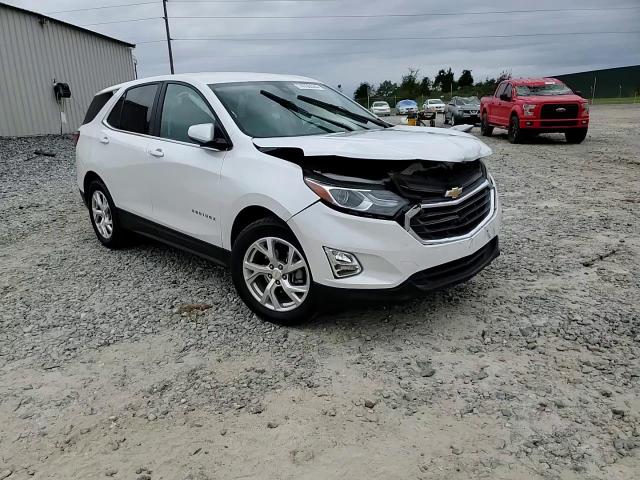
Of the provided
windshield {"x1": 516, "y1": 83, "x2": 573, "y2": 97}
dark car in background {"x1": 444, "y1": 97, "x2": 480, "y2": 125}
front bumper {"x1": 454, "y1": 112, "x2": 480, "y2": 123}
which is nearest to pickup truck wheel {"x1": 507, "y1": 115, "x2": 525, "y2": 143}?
windshield {"x1": 516, "y1": 83, "x2": 573, "y2": 97}

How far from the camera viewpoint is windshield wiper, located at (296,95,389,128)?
189 inches

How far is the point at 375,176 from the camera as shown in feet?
11.6

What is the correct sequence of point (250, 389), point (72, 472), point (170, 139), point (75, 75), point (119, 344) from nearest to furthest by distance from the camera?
point (72, 472) → point (250, 389) → point (119, 344) → point (170, 139) → point (75, 75)

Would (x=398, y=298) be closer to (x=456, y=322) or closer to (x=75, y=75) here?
(x=456, y=322)

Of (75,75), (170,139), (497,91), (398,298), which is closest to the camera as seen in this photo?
(398,298)

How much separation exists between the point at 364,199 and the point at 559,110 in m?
13.4

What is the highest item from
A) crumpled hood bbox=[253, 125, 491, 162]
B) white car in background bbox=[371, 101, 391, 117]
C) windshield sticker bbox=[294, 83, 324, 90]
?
windshield sticker bbox=[294, 83, 324, 90]

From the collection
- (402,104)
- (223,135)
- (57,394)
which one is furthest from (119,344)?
(402,104)

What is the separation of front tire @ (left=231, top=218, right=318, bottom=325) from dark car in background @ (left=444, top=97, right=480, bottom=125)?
20787mm

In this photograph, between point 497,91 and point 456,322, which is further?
point 497,91

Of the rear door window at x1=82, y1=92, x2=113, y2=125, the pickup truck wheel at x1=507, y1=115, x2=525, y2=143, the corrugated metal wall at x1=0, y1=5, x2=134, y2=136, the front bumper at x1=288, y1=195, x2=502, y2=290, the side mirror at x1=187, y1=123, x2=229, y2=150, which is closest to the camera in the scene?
the front bumper at x1=288, y1=195, x2=502, y2=290

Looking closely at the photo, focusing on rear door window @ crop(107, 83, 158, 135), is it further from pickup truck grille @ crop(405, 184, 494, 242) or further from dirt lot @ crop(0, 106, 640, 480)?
pickup truck grille @ crop(405, 184, 494, 242)

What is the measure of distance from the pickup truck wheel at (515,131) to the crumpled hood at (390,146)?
12.2m

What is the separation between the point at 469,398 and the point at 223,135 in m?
2.52
